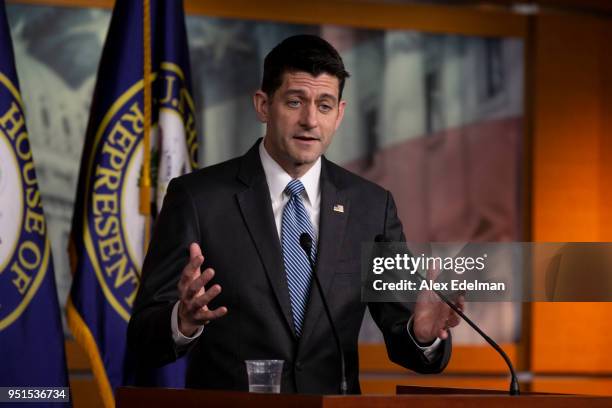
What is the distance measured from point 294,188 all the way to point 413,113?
2.26 metres

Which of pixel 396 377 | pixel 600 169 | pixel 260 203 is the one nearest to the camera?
pixel 260 203

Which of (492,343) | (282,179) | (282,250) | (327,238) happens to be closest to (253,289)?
(282,250)

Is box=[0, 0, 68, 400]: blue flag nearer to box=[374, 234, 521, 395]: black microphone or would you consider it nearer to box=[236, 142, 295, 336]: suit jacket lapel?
box=[236, 142, 295, 336]: suit jacket lapel

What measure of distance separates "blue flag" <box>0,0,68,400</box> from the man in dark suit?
1.08m

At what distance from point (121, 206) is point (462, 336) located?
6.37 feet

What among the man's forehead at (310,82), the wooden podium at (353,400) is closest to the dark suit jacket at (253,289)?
the man's forehead at (310,82)

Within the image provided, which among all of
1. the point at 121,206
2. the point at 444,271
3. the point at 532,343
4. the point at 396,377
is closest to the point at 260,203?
the point at 444,271

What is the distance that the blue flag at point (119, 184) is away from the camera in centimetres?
364

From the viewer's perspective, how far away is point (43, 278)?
3537 mm

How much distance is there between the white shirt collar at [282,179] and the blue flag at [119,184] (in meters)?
1.14

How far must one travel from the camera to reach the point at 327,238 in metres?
2.52

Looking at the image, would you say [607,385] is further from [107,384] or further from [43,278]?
[43,278]

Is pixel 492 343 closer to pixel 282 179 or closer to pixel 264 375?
pixel 264 375

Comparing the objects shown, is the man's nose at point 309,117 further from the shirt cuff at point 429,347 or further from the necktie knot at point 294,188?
the shirt cuff at point 429,347
